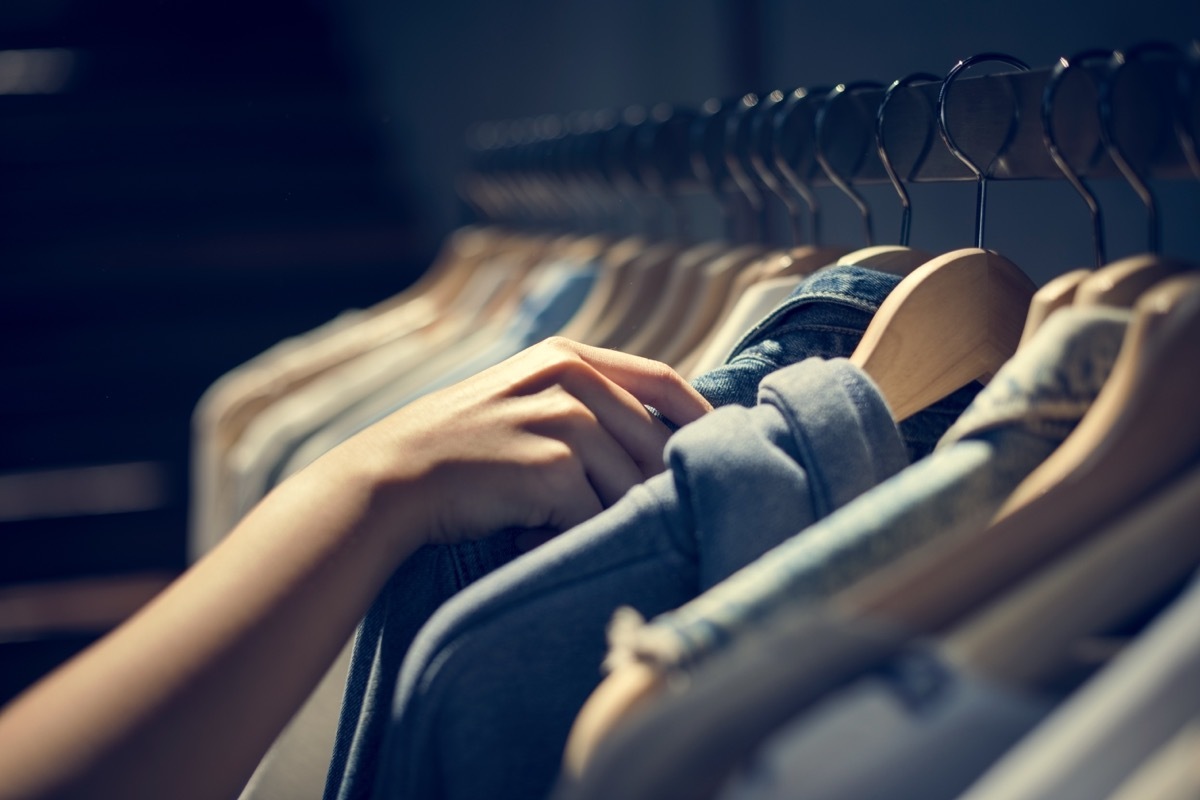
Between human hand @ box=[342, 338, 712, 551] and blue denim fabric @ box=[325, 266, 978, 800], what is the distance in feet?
0.06

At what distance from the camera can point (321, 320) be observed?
94.3 inches

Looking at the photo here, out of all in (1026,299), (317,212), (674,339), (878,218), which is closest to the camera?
(1026,299)

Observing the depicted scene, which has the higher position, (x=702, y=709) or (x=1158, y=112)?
(x=1158, y=112)

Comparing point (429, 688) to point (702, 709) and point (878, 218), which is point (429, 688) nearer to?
point (702, 709)

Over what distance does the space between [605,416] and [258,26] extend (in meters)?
2.43

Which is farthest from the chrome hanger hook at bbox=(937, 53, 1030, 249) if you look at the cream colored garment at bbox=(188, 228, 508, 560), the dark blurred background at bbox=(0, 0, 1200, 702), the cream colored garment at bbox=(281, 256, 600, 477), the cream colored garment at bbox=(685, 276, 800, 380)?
the dark blurred background at bbox=(0, 0, 1200, 702)

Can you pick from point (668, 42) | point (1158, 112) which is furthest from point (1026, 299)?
point (668, 42)

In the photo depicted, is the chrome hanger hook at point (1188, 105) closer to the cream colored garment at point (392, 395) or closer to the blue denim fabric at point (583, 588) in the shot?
the blue denim fabric at point (583, 588)

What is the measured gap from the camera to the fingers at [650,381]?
1.65 ft

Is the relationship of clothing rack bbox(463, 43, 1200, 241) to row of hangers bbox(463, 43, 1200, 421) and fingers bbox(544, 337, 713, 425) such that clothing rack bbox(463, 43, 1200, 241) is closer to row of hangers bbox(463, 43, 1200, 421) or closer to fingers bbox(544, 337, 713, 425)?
row of hangers bbox(463, 43, 1200, 421)

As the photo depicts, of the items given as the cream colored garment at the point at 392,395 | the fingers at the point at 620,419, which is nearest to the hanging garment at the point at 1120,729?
the fingers at the point at 620,419

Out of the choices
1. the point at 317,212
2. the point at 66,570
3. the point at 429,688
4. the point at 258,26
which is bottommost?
the point at 66,570

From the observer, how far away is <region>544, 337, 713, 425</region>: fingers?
0.50 m

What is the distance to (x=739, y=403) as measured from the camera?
0.52 metres
